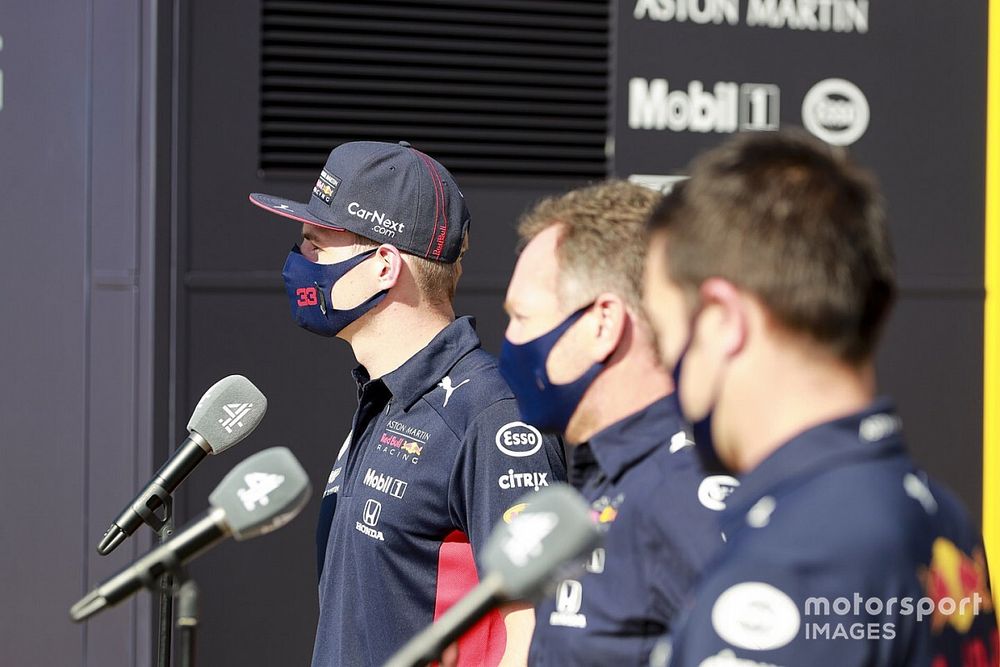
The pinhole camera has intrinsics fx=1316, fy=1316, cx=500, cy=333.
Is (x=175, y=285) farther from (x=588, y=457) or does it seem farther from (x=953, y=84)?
(x=953, y=84)

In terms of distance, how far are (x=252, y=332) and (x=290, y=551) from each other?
27.3 inches

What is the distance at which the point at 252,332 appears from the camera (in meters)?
4.10

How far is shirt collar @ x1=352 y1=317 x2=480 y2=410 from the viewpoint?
2.56 m

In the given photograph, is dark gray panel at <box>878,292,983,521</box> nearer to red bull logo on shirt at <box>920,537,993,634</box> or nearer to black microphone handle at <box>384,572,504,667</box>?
red bull logo on shirt at <box>920,537,993,634</box>

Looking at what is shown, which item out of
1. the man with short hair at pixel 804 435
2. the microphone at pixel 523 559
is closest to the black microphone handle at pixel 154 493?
the microphone at pixel 523 559

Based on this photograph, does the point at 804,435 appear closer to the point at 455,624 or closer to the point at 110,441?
Answer: the point at 455,624

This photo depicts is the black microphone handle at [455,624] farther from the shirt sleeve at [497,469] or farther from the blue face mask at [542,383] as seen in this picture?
the shirt sleeve at [497,469]

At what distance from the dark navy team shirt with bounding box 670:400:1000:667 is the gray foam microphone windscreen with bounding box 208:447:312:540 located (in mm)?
529

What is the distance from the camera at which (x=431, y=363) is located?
260 centimetres

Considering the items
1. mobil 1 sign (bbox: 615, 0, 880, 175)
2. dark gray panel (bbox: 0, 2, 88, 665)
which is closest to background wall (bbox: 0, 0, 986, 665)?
dark gray panel (bbox: 0, 2, 88, 665)

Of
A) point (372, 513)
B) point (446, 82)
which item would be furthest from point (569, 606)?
point (446, 82)

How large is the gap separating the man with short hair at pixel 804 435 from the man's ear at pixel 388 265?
4.67 ft

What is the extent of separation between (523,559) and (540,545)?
0.07 feet

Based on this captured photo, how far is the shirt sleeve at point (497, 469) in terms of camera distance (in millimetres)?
2279
